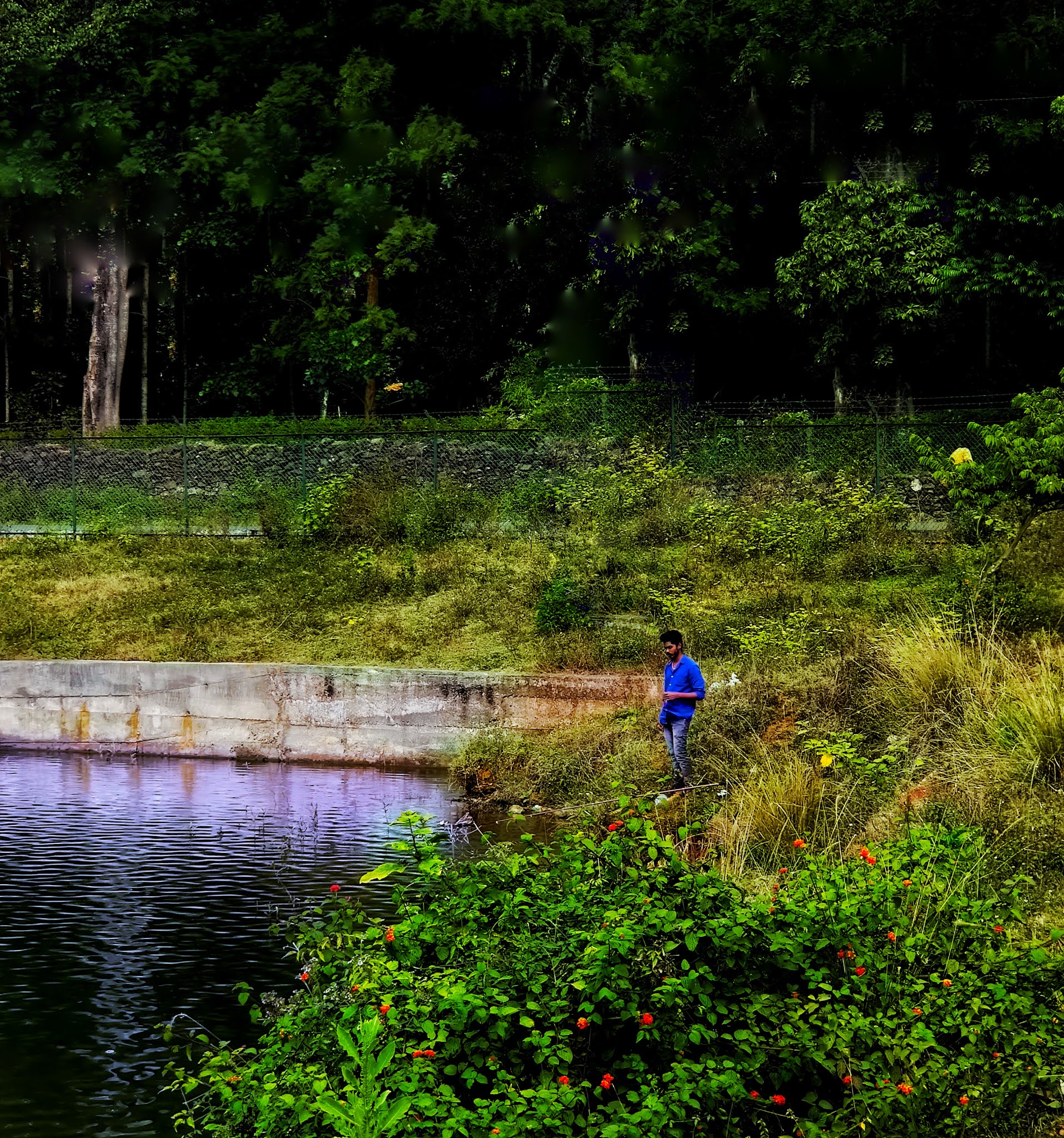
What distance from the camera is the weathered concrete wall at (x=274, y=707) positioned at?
16.9 metres

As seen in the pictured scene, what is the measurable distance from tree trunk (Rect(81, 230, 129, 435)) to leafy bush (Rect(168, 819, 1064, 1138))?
3017 centimetres

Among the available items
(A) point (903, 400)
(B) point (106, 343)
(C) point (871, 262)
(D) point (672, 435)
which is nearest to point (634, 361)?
(C) point (871, 262)

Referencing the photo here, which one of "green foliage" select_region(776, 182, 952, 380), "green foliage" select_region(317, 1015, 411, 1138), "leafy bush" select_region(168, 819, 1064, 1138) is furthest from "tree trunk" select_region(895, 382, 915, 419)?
"green foliage" select_region(317, 1015, 411, 1138)

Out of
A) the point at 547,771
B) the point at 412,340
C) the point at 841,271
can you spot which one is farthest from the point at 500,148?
the point at 547,771

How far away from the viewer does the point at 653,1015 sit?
16.4ft

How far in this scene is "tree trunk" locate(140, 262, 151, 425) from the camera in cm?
3953

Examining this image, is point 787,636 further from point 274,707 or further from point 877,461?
point 877,461

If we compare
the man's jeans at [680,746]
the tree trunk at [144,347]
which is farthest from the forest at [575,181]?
the man's jeans at [680,746]

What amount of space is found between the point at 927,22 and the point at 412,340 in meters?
14.0

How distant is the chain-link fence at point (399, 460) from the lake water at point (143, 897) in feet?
31.1

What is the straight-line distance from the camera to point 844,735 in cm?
1135

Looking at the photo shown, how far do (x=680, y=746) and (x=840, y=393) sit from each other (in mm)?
19474

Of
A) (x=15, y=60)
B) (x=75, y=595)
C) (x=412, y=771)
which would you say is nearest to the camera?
(x=412, y=771)

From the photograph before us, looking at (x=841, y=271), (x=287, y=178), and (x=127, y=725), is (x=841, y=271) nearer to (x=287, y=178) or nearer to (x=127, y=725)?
(x=287, y=178)
